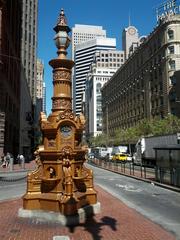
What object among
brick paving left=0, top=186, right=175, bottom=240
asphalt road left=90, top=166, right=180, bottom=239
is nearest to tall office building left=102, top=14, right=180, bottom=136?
asphalt road left=90, top=166, right=180, bottom=239

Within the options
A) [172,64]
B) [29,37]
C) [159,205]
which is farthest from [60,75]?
[29,37]

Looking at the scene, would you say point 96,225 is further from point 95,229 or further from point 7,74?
point 7,74

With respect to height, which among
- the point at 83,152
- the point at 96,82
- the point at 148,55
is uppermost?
the point at 96,82

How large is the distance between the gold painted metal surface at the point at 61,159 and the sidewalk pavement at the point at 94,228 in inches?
30.6

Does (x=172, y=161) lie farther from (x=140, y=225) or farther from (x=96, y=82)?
(x=96, y=82)

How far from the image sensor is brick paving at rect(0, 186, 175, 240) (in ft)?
30.1

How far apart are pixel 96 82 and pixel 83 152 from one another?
558 feet

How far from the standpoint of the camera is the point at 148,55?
83.2 metres

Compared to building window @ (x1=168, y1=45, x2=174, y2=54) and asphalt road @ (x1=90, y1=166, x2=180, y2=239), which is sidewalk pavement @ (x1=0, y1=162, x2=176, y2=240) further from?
building window @ (x1=168, y1=45, x2=174, y2=54)

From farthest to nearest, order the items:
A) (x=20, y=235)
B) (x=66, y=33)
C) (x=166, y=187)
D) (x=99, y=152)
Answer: (x=99, y=152), (x=166, y=187), (x=66, y=33), (x=20, y=235)

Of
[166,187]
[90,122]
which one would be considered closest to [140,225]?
[166,187]

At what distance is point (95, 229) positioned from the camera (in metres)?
9.95

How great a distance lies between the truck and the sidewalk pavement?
26804 mm

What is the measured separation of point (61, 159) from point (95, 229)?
2936 mm
